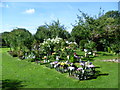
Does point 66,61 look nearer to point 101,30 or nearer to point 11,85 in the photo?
point 11,85

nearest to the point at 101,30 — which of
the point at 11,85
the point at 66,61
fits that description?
the point at 66,61

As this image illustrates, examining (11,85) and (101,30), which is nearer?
(11,85)

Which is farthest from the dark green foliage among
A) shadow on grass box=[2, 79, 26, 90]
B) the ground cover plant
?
shadow on grass box=[2, 79, 26, 90]

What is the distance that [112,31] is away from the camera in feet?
61.2

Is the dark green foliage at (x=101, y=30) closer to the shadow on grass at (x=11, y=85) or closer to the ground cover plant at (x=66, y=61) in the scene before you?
the ground cover plant at (x=66, y=61)

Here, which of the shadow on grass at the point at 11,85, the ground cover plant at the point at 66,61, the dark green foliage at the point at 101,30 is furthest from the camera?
the dark green foliage at the point at 101,30

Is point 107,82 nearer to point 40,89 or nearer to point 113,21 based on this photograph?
point 40,89

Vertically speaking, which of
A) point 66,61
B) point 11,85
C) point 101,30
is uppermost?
point 101,30

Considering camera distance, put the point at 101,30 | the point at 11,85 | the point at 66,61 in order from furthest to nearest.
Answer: the point at 101,30 → the point at 66,61 → the point at 11,85

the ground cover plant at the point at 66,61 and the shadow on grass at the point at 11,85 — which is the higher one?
the ground cover plant at the point at 66,61

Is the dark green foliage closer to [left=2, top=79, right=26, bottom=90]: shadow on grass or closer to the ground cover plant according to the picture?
the ground cover plant

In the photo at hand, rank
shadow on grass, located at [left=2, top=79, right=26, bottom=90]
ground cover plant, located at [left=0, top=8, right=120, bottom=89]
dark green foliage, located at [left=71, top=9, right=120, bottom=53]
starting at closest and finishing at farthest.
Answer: shadow on grass, located at [left=2, top=79, right=26, bottom=90] → ground cover plant, located at [left=0, top=8, right=120, bottom=89] → dark green foliage, located at [left=71, top=9, right=120, bottom=53]

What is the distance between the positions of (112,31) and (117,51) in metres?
3.56

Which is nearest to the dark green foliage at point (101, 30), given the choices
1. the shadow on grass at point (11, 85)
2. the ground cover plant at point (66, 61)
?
the ground cover plant at point (66, 61)
